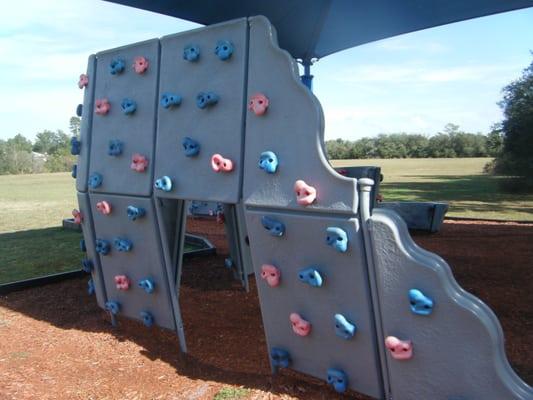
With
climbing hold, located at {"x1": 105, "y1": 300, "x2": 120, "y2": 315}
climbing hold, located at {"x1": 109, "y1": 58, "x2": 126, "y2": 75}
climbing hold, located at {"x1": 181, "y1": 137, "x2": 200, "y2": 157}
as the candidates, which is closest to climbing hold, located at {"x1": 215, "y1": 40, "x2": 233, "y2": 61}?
climbing hold, located at {"x1": 181, "y1": 137, "x2": 200, "y2": 157}

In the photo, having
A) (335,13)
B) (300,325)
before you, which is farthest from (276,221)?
(335,13)

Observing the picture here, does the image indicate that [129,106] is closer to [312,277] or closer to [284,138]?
[284,138]

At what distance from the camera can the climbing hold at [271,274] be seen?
128 inches

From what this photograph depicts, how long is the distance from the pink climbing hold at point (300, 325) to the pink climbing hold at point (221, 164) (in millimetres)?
1097

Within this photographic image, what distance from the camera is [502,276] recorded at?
6.16 m

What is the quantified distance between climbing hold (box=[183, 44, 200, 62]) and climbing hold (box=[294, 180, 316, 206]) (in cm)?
136

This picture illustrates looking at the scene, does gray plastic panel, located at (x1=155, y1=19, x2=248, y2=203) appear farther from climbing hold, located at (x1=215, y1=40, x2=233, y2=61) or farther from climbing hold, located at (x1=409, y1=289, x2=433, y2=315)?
climbing hold, located at (x1=409, y1=289, x2=433, y2=315)

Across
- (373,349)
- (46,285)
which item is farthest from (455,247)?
(46,285)

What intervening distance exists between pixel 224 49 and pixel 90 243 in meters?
2.63

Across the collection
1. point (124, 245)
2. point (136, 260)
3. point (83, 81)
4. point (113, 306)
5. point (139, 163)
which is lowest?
point (113, 306)

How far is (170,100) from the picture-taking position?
375cm

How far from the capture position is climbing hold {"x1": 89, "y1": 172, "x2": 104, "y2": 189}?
4.51m

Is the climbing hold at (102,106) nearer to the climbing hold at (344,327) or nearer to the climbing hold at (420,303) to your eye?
the climbing hold at (344,327)

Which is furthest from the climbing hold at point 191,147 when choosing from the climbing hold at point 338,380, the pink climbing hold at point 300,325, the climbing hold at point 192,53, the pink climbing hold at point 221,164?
the climbing hold at point 338,380
